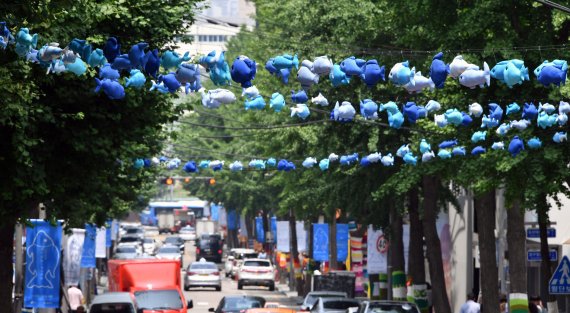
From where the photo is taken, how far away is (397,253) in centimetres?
4697

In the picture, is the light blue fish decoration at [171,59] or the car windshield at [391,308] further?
the car windshield at [391,308]

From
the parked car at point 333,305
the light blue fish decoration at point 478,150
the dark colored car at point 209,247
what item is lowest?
the parked car at point 333,305

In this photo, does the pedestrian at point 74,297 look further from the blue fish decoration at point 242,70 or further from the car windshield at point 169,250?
the car windshield at point 169,250

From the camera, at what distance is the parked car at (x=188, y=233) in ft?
448

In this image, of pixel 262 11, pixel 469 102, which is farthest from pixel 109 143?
pixel 262 11

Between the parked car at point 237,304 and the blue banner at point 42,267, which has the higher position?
the blue banner at point 42,267

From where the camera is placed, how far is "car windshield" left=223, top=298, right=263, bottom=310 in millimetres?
38812

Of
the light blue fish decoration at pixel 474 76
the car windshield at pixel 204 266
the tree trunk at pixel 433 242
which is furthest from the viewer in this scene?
the car windshield at pixel 204 266

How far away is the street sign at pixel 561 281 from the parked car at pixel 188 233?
10856cm

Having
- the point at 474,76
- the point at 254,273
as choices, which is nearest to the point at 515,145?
the point at 474,76

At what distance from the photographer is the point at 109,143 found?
81.3 feet

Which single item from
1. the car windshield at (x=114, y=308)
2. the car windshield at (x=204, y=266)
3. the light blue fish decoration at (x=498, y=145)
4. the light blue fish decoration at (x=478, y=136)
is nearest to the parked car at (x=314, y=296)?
the car windshield at (x=114, y=308)

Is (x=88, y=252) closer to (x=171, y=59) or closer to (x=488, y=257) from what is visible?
(x=488, y=257)

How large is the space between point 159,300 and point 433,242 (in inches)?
317
